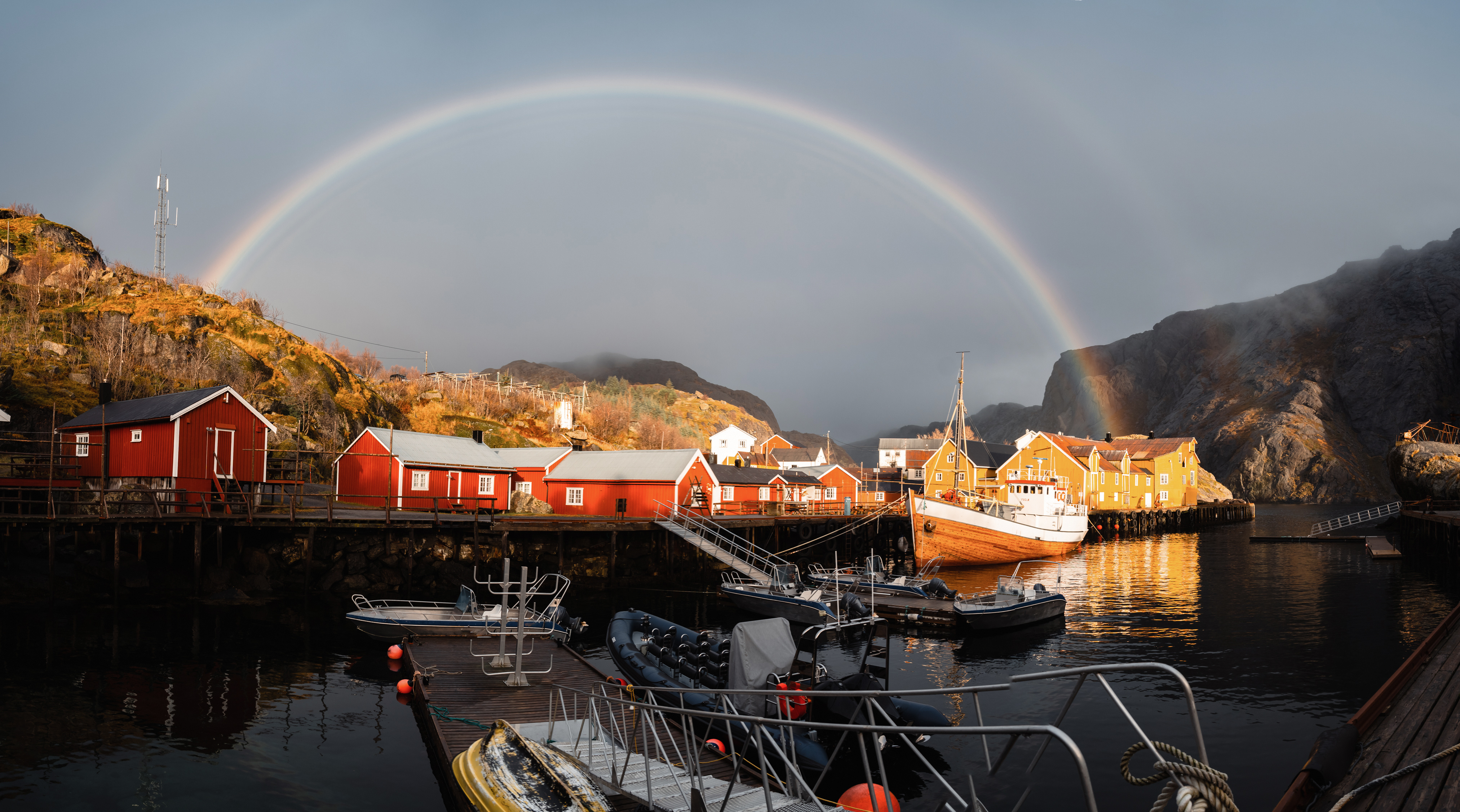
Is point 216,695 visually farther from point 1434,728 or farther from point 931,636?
point 1434,728

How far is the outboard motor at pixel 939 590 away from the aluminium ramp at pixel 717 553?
20.8 feet

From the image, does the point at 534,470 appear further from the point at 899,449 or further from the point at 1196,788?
the point at 899,449

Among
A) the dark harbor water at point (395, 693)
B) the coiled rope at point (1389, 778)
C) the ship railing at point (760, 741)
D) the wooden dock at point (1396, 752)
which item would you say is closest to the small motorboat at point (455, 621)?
the dark harbor water at point (395, 693)

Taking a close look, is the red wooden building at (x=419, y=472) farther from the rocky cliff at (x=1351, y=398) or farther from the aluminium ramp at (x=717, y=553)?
the rocky cliff at (x=1351, y=398)

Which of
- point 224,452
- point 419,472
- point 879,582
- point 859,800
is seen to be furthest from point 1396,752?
point 419,472

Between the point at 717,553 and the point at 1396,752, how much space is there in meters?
27.9

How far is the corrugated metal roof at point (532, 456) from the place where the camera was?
4934 centimetres

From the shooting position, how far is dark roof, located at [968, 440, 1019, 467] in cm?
8875

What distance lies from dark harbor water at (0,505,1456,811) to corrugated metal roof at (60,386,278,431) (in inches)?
363

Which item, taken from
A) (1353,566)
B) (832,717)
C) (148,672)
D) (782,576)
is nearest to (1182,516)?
(1353,566)

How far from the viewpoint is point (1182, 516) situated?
89.1 m

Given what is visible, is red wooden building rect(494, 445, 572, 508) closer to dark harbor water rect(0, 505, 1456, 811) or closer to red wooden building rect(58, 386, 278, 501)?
dark harbor water rect(0, 505, 1456, 811)

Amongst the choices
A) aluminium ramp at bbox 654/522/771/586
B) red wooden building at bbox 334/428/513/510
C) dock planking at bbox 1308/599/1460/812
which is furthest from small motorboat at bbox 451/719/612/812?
red wooden building at bbox 334/428/513/510

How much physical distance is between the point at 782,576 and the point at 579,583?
11.4 m
